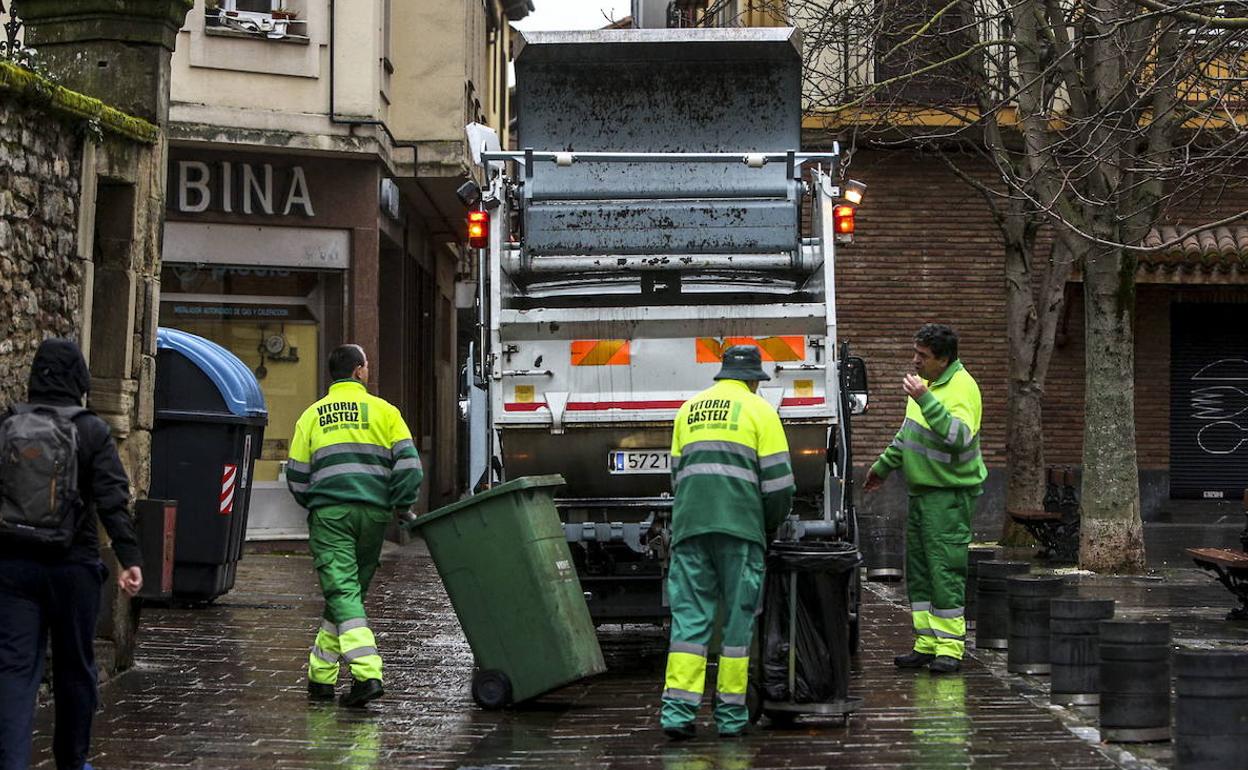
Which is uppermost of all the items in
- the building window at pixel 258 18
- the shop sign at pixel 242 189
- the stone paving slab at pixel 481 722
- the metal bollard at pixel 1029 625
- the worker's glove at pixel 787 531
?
the building window at pixel 258 18

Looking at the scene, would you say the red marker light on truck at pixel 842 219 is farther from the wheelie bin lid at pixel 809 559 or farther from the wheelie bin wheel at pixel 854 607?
the wheelie bin lid at pixel 809 559

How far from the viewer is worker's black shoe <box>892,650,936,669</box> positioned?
10781mm

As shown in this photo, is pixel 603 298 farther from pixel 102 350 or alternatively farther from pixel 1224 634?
pixel 1224 634

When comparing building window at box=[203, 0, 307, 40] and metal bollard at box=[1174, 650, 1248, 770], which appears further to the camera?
building window at box=[203, 0, 307, 40]

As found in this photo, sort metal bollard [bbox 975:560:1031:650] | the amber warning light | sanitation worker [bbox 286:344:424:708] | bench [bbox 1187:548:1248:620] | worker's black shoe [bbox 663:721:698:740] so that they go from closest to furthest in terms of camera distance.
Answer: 1. worker's black shoe [bbox 663:721:698:740]
2. sanitation worker [bbox 286:344:424:708]
3. the amber warning light
4. metal bollard [bbox 975:560:1031:650]
5. bench [bbox 1187:548:1248:620]

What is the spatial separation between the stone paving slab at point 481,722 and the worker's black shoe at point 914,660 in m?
0.10

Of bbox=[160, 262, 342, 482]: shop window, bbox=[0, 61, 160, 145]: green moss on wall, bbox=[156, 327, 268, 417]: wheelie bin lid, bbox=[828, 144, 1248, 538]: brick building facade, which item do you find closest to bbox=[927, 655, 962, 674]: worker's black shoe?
bbox=[0, 61, 160, 145]: green moss on wall

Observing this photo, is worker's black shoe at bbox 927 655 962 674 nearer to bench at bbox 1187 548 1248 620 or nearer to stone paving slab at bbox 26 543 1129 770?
stone paving slab at bbox 26 543 1129 770

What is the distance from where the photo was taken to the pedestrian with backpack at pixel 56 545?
6812 mm

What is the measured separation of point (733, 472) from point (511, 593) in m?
1.48

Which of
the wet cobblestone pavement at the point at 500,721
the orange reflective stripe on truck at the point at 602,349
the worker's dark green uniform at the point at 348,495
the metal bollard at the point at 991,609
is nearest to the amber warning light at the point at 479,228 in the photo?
the orange reflective stripe on truck at the point at 602,349

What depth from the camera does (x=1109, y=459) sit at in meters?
17.1

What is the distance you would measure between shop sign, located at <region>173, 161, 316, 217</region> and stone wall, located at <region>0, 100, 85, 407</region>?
10.5m

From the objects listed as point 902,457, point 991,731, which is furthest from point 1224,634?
point 991,731
